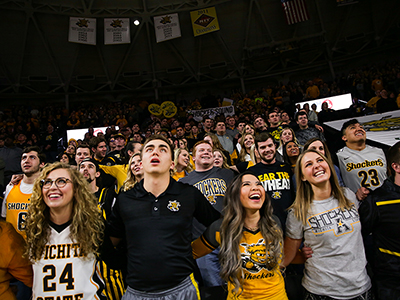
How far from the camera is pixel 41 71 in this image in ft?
46.7

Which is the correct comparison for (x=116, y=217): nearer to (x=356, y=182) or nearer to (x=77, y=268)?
(x=77, y=268)

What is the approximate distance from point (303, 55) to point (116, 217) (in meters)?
15.4

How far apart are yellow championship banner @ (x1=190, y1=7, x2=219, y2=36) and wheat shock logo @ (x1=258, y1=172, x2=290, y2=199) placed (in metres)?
11.9

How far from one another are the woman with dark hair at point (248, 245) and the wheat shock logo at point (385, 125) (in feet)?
13.6

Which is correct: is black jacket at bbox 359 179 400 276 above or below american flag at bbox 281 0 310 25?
below

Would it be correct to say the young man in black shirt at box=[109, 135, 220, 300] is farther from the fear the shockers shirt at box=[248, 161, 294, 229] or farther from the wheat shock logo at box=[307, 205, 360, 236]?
the fear the shockers shirt at box=[248, 161, 294, 229]

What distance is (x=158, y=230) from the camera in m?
1.81

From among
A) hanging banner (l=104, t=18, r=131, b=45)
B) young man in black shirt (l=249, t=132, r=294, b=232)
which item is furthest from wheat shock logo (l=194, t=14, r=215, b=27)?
young man in black shirt (l=249, t=132, r=294, b=232)

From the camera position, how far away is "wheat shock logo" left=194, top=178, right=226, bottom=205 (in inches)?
119

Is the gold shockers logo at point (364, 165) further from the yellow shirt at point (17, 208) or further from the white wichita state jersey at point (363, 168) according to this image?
the yellow shirt at point (17, 208)

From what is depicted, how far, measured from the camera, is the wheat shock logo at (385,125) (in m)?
4.88

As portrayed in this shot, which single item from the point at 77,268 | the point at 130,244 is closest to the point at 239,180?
the point at 130,244

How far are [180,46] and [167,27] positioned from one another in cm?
180

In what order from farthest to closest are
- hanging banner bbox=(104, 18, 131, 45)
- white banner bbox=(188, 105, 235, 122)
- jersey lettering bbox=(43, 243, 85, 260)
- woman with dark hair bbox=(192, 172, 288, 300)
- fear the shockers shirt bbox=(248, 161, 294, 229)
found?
hanging banner bbox=(104, 18, 131, 45)
white banner bbox=(188, 105, 235, 122)
fear the shockers shirt bbox=(248, 161, 294, 229)
woman with dark hair bbox=(192, 172, 288, 300)
jersey lettering bbox=(43, 243, 85, 260)
